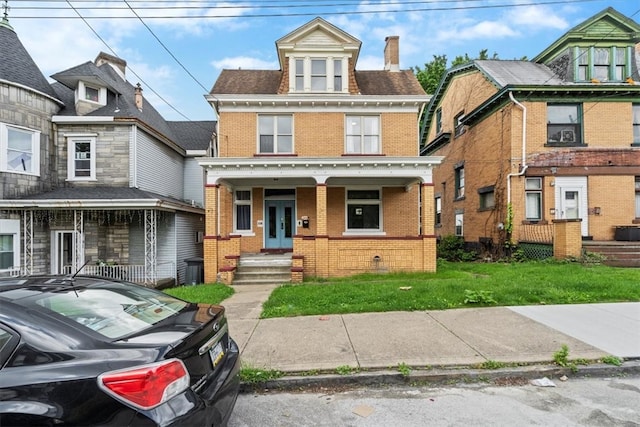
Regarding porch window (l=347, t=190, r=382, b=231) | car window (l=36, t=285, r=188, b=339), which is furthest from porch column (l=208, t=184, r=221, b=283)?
car window (l=36, t=285, r=188, b=339)

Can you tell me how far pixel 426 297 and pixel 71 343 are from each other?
6.41 m

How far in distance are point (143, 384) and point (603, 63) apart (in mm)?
19458

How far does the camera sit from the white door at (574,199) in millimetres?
13398

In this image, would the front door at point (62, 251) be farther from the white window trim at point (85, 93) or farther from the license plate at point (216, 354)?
the license plate at point (216, 354)

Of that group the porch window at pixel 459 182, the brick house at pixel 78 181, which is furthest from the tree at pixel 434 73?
the brick house at pixel 78 181

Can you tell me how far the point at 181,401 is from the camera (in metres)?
2.06

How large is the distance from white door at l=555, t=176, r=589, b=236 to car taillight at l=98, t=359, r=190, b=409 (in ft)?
50.9

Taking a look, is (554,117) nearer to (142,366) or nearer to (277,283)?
(277,283)

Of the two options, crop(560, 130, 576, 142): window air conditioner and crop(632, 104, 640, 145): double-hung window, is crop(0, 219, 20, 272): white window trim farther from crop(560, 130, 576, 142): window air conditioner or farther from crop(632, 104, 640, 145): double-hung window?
crop(632, 104, 640, 145): double-hung window

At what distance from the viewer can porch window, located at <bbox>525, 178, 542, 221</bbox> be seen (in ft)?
44.7

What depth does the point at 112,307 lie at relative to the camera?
8.64 ft

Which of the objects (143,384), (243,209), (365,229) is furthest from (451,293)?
(243,209)

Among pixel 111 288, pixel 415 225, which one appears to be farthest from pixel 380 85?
pixel 111 288

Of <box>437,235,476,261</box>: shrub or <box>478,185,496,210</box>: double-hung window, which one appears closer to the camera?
<box>478,185,496,210</box>: double-hung window
